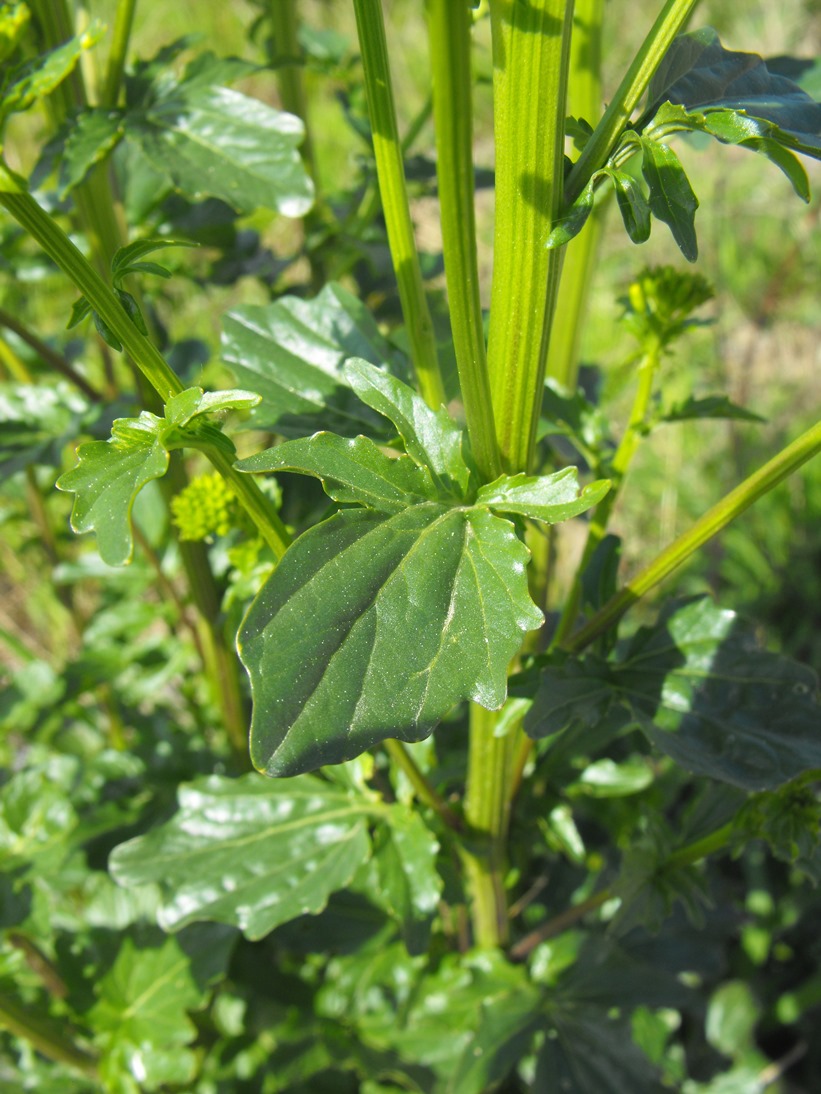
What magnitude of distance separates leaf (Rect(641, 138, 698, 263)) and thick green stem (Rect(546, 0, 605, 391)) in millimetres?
275

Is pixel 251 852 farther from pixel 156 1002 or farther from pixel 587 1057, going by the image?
pixel 587 1057

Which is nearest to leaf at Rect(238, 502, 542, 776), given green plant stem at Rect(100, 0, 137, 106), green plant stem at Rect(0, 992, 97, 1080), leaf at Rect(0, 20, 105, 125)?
leaf at Rect(0, 20, 105, 125)

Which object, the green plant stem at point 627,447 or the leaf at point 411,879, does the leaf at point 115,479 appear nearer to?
the green plant stem at point 627,447

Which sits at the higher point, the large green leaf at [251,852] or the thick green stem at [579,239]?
the thick green stem at [579,239]

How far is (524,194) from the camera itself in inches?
27.1

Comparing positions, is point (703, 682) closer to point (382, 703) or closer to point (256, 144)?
point (382, 703)

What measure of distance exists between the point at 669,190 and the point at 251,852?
85cm

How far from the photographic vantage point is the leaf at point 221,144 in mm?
1117

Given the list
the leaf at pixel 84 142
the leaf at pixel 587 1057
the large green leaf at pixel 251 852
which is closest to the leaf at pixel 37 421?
the leaf at pixel 84 142

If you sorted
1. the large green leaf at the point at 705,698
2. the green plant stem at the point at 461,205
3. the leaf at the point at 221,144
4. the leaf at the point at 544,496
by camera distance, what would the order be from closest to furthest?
the green plant stem at the point at 461,205, the leaf at the point at 544,496, the large green leaf at the point at 705,698, the leaf at the point at 221,144

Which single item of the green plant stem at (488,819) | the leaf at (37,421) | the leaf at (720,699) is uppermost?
the leaf at (37,421)

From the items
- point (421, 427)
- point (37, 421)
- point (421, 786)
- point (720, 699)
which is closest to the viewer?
point (421, 427)

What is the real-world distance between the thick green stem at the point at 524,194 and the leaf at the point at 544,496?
0.06m

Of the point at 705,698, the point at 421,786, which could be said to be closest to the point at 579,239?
the point at 705,698
